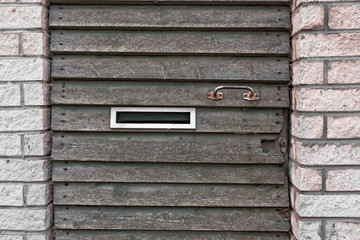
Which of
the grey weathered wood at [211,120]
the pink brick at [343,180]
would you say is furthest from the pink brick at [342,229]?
the grey weathered wood at [211,120]

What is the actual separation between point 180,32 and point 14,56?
1056 mm

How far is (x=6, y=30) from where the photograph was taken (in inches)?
69.5

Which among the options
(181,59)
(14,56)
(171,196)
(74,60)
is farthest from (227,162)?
(14,56)

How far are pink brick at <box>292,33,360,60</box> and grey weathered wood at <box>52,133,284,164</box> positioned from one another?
0.58m

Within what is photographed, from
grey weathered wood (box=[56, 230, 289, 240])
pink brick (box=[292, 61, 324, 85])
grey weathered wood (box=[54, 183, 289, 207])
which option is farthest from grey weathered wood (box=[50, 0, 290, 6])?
grey weathered wood (box=[56, 230, 289, 240])

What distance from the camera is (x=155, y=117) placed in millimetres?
1859

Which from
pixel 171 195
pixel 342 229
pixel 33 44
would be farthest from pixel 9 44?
pixel 342 229

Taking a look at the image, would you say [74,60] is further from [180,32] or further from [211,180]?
[211,180]

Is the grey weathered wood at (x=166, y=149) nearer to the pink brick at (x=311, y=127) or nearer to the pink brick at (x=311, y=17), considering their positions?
the pink brick at (x=311, y=127)

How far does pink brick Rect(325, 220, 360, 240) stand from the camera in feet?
5.35

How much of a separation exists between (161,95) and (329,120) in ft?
3.33

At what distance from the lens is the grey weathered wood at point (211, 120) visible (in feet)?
6.03

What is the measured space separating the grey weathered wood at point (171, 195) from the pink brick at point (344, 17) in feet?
3.43

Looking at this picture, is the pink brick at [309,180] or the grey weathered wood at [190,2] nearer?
the pink brick at [309,180]
